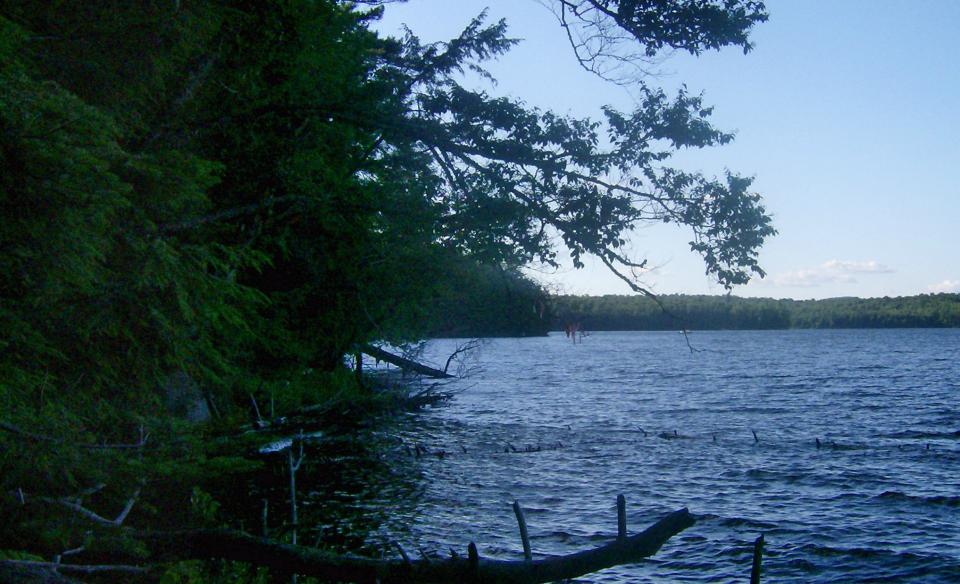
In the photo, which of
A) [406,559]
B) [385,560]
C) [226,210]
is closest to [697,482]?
[226,210]

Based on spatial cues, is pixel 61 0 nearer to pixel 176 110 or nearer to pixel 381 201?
pixel 176 110

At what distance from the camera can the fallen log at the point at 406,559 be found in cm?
465

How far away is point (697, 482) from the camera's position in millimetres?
23391

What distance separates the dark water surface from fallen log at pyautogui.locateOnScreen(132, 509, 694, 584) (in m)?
4.16

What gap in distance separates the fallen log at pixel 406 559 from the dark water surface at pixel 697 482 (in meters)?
4.16

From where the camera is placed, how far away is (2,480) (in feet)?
17.4

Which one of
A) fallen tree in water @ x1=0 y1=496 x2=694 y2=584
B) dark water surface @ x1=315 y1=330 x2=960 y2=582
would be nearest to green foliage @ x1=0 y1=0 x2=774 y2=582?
fallen tree in water @ x1=0 y1=496 x2=694 y2=584

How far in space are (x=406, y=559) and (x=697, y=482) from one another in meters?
19.8

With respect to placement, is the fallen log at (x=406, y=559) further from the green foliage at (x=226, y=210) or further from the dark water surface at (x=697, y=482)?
the dark water surface at (x=697, y=482)

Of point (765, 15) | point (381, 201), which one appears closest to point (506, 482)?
point (381, 201)

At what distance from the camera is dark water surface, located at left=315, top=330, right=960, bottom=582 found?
16.6 m

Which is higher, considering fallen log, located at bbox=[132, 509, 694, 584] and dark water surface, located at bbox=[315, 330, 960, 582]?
fallen log, located at bbox=[132, 509, 694, 584]

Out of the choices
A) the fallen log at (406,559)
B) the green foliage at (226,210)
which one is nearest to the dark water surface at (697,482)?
the green foliage at (226,210)

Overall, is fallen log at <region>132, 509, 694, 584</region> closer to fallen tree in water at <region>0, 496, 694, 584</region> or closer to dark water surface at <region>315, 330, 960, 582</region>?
fallen tree in water at <region>0, 496, 694, 584</region>
